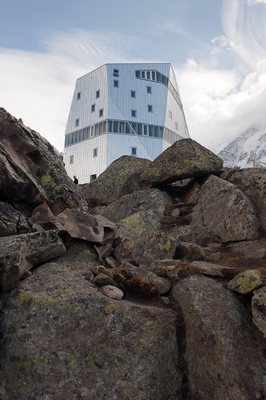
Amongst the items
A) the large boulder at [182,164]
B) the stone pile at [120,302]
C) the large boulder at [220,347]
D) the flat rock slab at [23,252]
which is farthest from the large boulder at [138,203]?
the large boulder at [220,347]

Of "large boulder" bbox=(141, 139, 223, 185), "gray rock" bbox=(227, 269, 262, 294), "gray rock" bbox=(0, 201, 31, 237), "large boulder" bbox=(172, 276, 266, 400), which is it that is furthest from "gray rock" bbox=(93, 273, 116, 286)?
"large boulder" bbox=(141, 139, 223, 185)

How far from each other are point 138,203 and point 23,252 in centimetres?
786

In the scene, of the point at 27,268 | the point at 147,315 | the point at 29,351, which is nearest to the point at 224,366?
the point at 147,315

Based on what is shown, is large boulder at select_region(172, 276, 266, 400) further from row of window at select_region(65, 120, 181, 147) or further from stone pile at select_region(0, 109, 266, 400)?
row of window at select_region(65, 120, 181, 147)

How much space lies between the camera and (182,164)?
15.8 m

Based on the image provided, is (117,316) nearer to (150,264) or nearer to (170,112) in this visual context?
(150,264)

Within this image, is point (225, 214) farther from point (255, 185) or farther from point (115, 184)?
point (115, 184)

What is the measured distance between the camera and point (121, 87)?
66.9 meters

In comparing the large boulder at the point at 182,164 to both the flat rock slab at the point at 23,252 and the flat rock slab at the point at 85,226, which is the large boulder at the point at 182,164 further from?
the flat rock slab at the point at 23,252

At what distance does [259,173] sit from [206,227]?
146 inches

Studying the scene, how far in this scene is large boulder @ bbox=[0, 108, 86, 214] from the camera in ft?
37.0

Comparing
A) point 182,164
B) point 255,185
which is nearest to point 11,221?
point 182,164

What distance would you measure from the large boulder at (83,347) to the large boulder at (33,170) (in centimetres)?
409

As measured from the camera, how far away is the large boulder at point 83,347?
6574 mm
